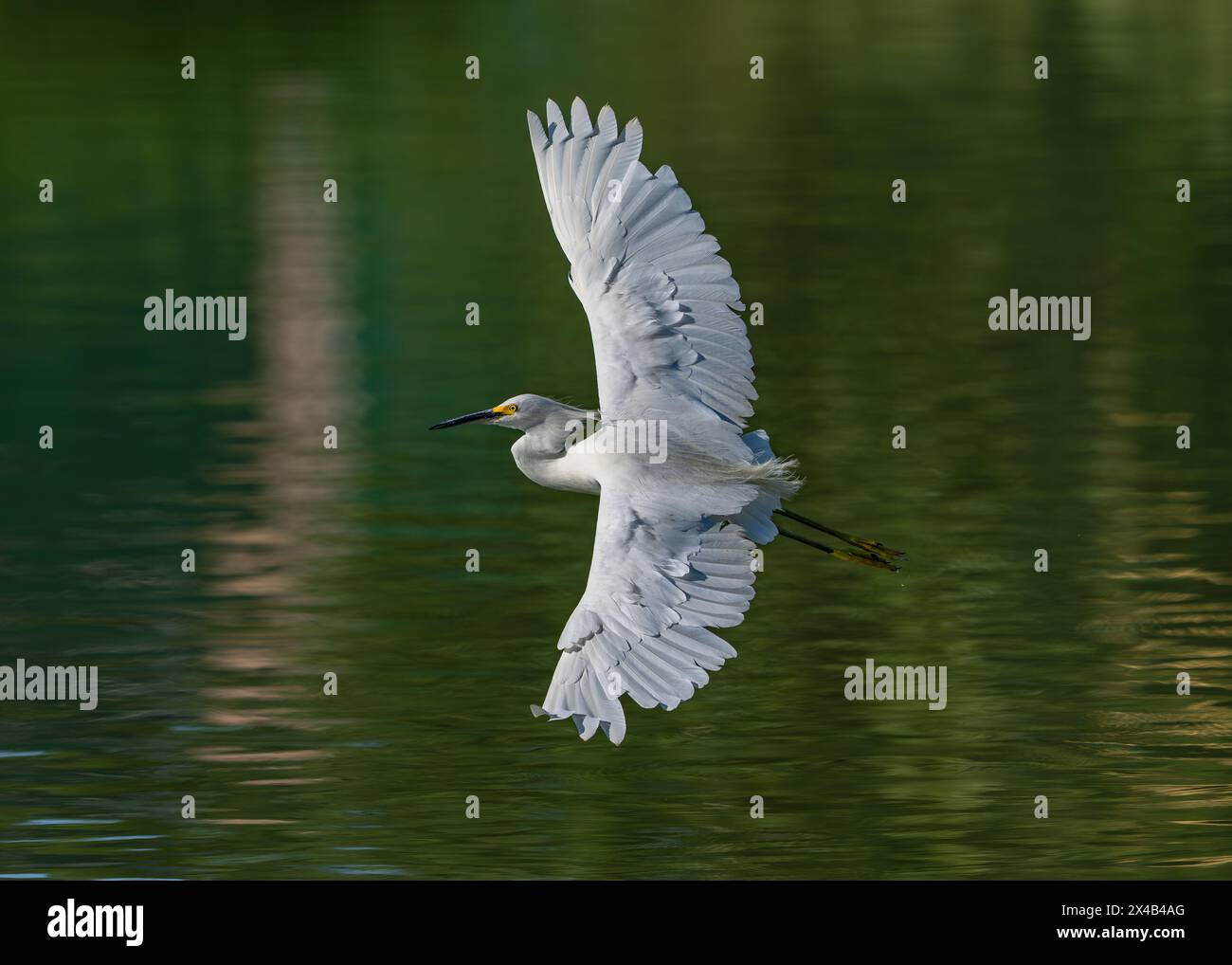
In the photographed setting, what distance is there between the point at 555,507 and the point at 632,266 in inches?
169

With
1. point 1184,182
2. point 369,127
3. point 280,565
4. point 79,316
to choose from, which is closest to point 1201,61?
point 1184,182

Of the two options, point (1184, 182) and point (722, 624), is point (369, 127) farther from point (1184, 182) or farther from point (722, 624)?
point (722, 624)

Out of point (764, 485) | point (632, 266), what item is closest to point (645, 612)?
point (764, 485)

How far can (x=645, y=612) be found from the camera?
325 inches

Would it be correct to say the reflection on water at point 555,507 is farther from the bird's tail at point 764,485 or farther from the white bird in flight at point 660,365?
the white bird in flight at point 660,365

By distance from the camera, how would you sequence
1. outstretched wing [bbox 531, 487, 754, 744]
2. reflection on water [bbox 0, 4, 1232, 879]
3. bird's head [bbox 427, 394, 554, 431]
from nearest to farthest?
1. outstretched wing [bbox 531, 487, 754, 744]
2. reflection on water [bbox 0, 4, 1232, 879]
3. bird's head [bbox 427, 394, 554, 431]

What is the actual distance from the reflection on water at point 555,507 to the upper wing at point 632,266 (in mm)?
1672

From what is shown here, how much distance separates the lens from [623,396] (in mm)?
9031

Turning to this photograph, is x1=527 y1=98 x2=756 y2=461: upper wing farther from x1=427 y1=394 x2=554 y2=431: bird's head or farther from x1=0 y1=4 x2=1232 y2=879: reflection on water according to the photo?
x1=0 y1=4 x2=1232 y2=879: reflection on water

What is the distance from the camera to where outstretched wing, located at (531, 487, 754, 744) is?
26.5 feet

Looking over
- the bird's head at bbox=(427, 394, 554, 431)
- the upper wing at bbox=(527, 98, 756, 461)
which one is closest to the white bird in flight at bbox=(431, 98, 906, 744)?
the upper wing at bbox=(527, 98, 756, 461)

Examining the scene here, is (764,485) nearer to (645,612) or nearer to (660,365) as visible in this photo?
(660,365)

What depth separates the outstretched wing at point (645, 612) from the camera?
8.07 metres

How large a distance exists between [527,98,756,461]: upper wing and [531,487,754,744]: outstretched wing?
17.9 inches
